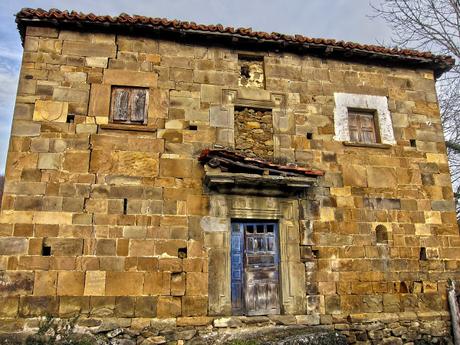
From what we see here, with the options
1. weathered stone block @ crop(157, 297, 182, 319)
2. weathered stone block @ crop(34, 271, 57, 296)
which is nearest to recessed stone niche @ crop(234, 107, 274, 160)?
weathered stone block @ crop(157, 297, 182, 319)

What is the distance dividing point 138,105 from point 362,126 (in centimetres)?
455

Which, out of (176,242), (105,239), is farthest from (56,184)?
(176,242)

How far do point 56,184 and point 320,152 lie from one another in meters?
4.85

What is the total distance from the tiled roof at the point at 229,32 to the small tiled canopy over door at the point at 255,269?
3.72 metres

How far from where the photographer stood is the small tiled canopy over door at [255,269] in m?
6.97

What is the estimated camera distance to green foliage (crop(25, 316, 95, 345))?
5.82 m

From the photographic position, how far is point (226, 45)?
26.7ft

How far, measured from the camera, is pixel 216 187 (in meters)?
7.18

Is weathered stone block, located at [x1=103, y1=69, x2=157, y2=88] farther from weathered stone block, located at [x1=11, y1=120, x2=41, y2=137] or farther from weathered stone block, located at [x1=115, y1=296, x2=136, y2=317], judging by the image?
weathered stone block, located at [x1=115, y1=296, x2=136, y2=317]

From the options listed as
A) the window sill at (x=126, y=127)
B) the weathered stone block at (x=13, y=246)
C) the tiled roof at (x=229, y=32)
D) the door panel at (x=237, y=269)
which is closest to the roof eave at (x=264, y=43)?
the tiled roof at (x=229, y=32)

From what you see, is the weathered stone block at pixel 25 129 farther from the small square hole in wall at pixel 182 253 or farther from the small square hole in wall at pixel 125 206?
the small square hole in wall at pixel 182 253

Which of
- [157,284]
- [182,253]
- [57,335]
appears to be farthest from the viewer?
[182,253]

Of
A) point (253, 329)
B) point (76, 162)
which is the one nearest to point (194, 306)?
point (253, 329)

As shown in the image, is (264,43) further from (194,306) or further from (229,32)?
(194,306)
